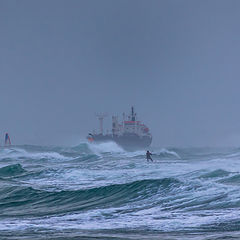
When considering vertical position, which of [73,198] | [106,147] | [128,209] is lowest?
[128,209]

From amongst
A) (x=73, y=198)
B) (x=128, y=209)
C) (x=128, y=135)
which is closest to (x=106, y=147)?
(x=128, y=135)

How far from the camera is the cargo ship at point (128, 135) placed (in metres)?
107

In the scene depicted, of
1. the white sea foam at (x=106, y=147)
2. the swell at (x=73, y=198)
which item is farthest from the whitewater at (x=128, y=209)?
the white sea foam at (x=106, y=147)

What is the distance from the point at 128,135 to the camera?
107125 mm

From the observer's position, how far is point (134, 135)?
10812 centimetres

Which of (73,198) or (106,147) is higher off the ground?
(106,147)

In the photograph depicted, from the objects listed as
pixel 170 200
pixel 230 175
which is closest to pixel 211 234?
pixel 170 200

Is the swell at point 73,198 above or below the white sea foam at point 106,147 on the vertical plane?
below

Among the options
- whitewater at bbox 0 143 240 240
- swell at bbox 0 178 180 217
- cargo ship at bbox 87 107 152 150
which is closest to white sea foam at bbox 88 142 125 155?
cargo ship at bbox 87 107 152 150

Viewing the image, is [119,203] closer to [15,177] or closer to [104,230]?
[104,230]

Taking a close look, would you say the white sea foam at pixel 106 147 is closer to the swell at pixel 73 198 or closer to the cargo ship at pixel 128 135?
the cargo ship at pixel 128 135

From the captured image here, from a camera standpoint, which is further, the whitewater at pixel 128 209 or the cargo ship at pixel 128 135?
the cargo ship at pixel 128 135

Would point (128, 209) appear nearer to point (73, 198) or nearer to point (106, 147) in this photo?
point (73, 198)

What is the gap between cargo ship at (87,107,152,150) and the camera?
107 metres
